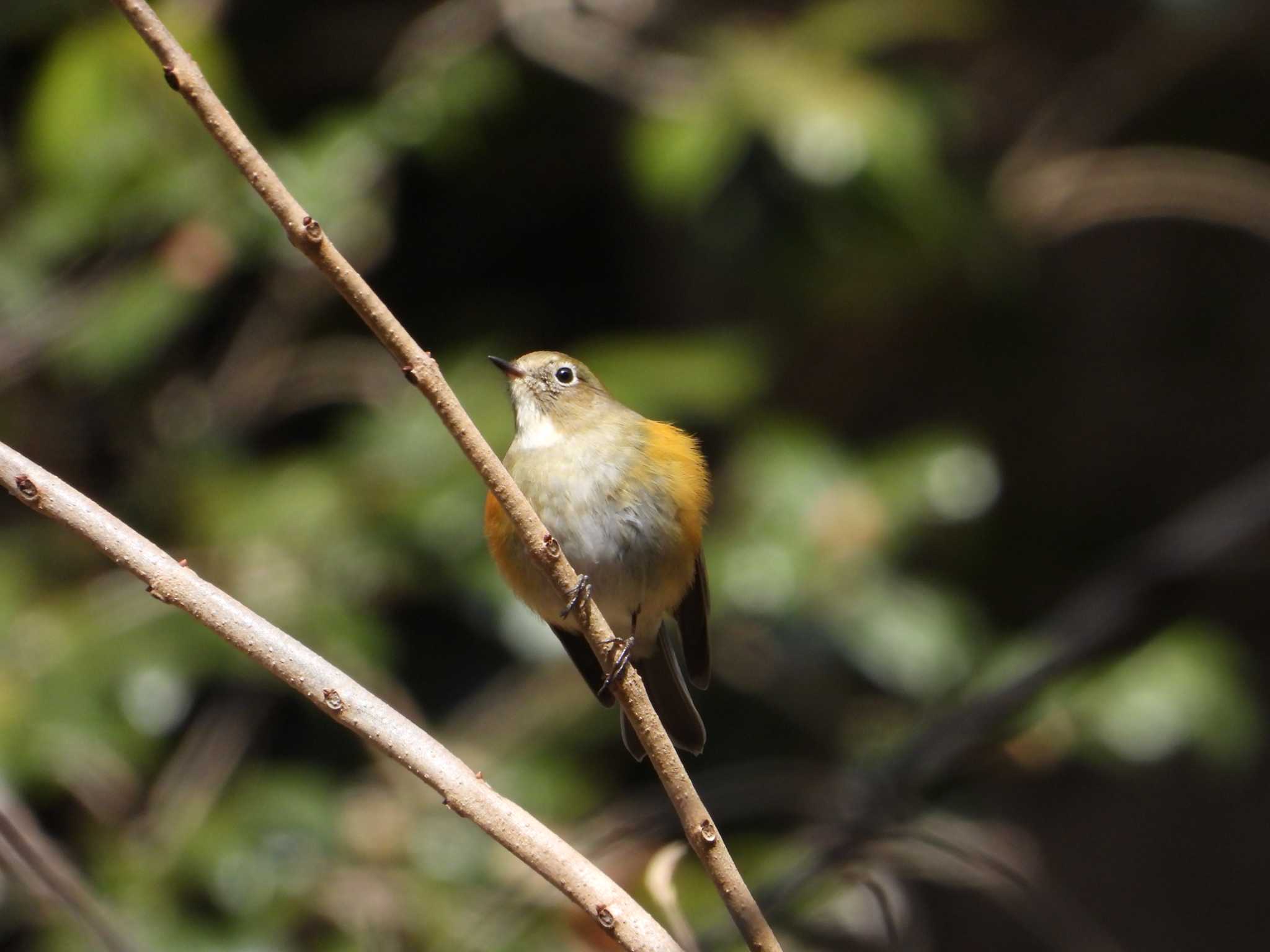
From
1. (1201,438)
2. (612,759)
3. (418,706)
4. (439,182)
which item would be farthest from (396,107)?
(1201,438)

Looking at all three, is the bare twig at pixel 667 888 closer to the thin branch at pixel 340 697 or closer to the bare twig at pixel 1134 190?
the thin branch at pixel 340 697

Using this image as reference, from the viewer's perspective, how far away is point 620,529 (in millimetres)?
3102

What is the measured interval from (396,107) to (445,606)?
60.3 inches

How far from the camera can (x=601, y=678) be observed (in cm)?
346

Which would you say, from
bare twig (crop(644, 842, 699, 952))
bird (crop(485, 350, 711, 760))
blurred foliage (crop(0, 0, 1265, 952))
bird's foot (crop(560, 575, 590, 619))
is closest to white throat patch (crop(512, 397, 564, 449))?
bird (crop(485, 350, 711, 760))

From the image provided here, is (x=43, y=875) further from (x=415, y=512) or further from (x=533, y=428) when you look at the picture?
(x=415, y=512)

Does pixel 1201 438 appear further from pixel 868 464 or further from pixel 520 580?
pixel 520 580

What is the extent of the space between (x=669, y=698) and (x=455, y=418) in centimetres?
185

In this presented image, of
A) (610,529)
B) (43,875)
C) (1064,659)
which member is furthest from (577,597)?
(610,529)

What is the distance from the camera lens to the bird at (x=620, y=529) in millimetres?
3072

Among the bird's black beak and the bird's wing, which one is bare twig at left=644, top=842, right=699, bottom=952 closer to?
the bird's wing

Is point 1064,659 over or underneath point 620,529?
underneath

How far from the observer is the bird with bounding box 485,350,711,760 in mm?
3072

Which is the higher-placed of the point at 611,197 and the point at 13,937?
the point at 611,197
